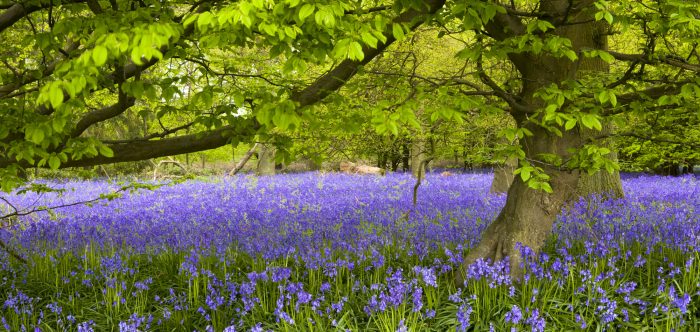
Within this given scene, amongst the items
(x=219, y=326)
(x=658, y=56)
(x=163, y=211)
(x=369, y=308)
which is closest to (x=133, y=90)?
(x=219, y=326)

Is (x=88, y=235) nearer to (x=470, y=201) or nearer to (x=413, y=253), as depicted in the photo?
(x=413, y=253)

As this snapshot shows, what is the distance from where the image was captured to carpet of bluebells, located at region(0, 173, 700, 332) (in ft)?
Answer: 14.4

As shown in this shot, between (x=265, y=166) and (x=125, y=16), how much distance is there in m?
24.8

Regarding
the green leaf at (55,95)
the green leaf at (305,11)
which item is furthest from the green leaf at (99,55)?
the green leaf at (305,11)

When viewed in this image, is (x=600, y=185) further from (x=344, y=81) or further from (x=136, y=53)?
(x=136, y=53)

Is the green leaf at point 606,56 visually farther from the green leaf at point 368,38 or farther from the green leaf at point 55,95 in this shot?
the green leaf at point 55,95

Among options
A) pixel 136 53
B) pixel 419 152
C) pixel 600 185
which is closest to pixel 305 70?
pixel 136 53

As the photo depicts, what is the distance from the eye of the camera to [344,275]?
5824 mm

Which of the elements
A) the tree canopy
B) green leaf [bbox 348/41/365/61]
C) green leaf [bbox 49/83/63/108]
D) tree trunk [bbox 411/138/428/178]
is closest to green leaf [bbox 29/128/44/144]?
the tree canopy

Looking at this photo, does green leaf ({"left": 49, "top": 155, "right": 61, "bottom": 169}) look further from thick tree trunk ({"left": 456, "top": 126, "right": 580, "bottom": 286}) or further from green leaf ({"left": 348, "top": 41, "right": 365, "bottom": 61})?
thick tree trunk ({"left": 456, "top": 126, "right": 580, "bottom": 286})

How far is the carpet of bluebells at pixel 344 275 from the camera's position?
438 cm

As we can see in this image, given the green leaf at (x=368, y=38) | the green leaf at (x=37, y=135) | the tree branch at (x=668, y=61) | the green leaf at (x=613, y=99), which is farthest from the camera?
the tree branch at (x=668, y=61)

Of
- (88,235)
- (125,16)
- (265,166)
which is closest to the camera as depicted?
(125,16)

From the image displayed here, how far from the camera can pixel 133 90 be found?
3.71 meters
